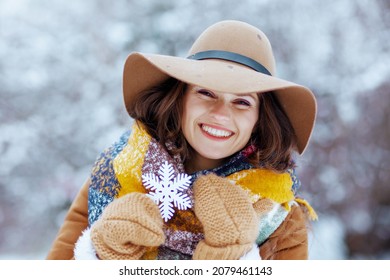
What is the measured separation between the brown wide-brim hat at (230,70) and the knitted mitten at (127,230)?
29 centimetres

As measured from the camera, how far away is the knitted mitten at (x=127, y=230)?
878mm

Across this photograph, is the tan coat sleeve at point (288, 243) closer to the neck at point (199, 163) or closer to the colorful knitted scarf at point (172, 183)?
the colorful knitted scarf at point (172, 183)

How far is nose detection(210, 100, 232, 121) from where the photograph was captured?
977 millimetres

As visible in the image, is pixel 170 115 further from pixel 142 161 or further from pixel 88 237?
pixel 88 237

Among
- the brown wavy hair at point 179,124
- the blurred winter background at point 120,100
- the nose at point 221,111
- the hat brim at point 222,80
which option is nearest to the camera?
the hat brim at point 222,80

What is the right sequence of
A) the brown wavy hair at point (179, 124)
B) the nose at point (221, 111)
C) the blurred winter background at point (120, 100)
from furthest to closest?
1. the blurred winter background at point (120, 100)
2. the brown wavy hair at point (179, 124)
3. the nose at point (221, 111)

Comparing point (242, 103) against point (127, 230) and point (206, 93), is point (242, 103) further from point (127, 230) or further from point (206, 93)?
point (127, 230)

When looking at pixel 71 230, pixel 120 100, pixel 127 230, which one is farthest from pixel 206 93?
pixel 120 100

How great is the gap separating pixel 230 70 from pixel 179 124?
0.79 feet

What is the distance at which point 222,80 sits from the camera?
873mm

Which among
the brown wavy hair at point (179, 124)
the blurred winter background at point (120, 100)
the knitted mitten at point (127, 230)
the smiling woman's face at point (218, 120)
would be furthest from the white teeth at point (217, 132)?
the blurred winter background at point (120, 100)

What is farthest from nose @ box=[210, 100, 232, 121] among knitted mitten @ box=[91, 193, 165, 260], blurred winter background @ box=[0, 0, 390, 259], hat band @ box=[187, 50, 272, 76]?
blurred winter background @ box=[0, 0, 390, 259]
